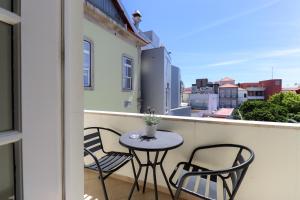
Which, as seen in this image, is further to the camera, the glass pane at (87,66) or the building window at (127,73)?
the building window at (127,73)

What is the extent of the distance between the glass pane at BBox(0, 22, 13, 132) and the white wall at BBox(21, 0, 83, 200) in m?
0.03

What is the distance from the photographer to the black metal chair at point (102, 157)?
1923 mm

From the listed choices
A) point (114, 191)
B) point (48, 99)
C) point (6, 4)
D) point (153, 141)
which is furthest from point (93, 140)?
point (6, 4)

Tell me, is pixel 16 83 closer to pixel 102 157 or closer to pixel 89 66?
pixel 102 157

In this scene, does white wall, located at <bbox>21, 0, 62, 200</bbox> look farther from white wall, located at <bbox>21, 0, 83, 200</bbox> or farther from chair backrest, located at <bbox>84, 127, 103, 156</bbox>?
chair backrest, located at <bbox>84, 127, 103, 156</bbox>

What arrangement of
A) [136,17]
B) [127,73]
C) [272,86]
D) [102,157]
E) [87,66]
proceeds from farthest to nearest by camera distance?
[272,86] < [136,17] < [127,73] < [87,66] < [102,157]

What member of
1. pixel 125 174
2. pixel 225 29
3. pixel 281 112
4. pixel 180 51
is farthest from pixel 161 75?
pixel 180 51

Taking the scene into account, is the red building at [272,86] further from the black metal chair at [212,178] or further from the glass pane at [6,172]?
the glass pane at [6,172]

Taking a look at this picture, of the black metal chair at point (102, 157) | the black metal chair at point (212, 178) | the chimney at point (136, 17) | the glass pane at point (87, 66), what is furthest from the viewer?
the chimney at point (136, 17)

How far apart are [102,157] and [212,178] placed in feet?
3.98

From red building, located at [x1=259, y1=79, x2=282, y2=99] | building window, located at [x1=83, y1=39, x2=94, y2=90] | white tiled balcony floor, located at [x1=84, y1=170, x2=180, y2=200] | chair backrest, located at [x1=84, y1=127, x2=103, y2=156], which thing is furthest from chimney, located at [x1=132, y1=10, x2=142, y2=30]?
red building, located at [x1=259, y1=79, x2=282, y2=99]

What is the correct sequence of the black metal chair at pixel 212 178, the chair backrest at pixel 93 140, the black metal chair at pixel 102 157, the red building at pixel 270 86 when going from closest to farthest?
the black metal chair at pixel 212 178
the black metal chair at pixel 102 157
the chair backrest at pixel 93 140
the red building at pixel 270 86

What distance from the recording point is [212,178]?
1.94 metres

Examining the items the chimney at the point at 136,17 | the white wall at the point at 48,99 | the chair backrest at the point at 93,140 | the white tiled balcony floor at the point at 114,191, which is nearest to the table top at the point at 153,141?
the chair backrest at the point at 93,140
